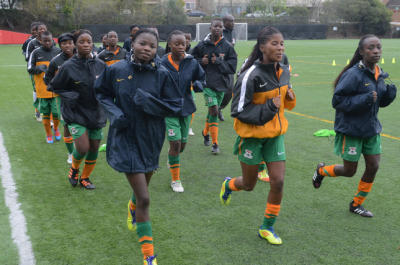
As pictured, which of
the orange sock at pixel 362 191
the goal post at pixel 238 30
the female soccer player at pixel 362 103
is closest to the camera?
the female soccer player at pixel 362 103

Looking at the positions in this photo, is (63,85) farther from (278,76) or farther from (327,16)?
(327,16)

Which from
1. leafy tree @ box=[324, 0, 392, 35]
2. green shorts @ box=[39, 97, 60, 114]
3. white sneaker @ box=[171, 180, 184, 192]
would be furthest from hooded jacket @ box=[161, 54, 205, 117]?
leafy tree @ box=[324, 0, 392, 35]

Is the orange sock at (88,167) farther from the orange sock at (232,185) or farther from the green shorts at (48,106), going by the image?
the green shorts at (48,106)

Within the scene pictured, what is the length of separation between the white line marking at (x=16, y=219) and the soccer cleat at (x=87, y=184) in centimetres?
86

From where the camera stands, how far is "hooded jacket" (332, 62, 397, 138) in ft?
15.6

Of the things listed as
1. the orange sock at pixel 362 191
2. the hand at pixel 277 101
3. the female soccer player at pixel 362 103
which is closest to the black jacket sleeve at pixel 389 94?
the female soccer player at pixel 362 103

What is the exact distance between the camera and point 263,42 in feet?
14.2

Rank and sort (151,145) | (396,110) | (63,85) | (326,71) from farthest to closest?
(326,71) < (396,110) < (63,85) < (151,145)

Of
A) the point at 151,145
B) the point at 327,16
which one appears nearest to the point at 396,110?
the point at 151,145

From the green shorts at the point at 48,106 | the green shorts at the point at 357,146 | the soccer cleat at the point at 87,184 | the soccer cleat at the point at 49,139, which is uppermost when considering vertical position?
the green shorts at the point at 357,146

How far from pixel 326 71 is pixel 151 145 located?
1832 centimetres

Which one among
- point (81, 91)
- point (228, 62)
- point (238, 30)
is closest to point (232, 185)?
point (81, 91)

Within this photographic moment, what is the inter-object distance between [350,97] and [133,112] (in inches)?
95.3

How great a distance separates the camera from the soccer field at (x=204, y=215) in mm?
4242
